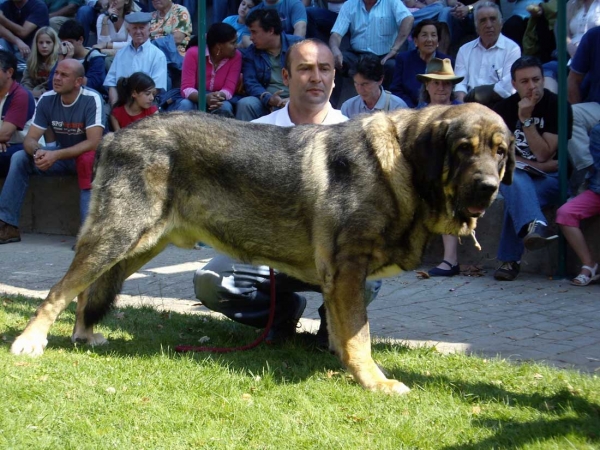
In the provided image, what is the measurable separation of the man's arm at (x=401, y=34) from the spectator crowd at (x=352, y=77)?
21 mm

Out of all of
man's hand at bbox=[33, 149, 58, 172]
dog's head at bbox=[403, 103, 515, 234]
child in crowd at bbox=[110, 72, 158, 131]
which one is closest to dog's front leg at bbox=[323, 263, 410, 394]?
dog's head at bbox=[403, 103, 515, 234]

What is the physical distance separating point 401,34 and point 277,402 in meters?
7.63

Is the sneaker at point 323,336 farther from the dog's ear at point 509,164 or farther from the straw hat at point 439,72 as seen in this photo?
the straw hat at point 439,72

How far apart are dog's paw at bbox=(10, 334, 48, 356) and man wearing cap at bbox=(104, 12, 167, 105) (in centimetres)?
686

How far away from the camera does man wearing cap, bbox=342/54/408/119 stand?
30.1ft

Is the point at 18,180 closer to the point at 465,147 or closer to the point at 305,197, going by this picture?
the point at 305,197

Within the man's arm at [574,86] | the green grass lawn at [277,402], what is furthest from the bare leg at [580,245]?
the green grass lawn at [277,402]

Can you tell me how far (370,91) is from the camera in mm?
9266

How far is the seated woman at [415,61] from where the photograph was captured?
9.98 meters

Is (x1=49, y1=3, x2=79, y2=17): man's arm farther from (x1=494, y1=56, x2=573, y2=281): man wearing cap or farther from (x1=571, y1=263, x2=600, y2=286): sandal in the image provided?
(x1=571, y1=263, x2=600, y2=286): sandal

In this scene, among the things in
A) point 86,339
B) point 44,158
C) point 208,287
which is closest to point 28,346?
point 86,339

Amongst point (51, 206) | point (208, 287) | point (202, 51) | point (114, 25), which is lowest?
point (51, 206)

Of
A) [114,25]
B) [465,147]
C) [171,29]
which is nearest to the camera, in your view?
[465,147]

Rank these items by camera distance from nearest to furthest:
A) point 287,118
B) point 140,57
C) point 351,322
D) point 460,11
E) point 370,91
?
point 351,322, point 287,118, point 370,91, point 460,11, point 140,57
